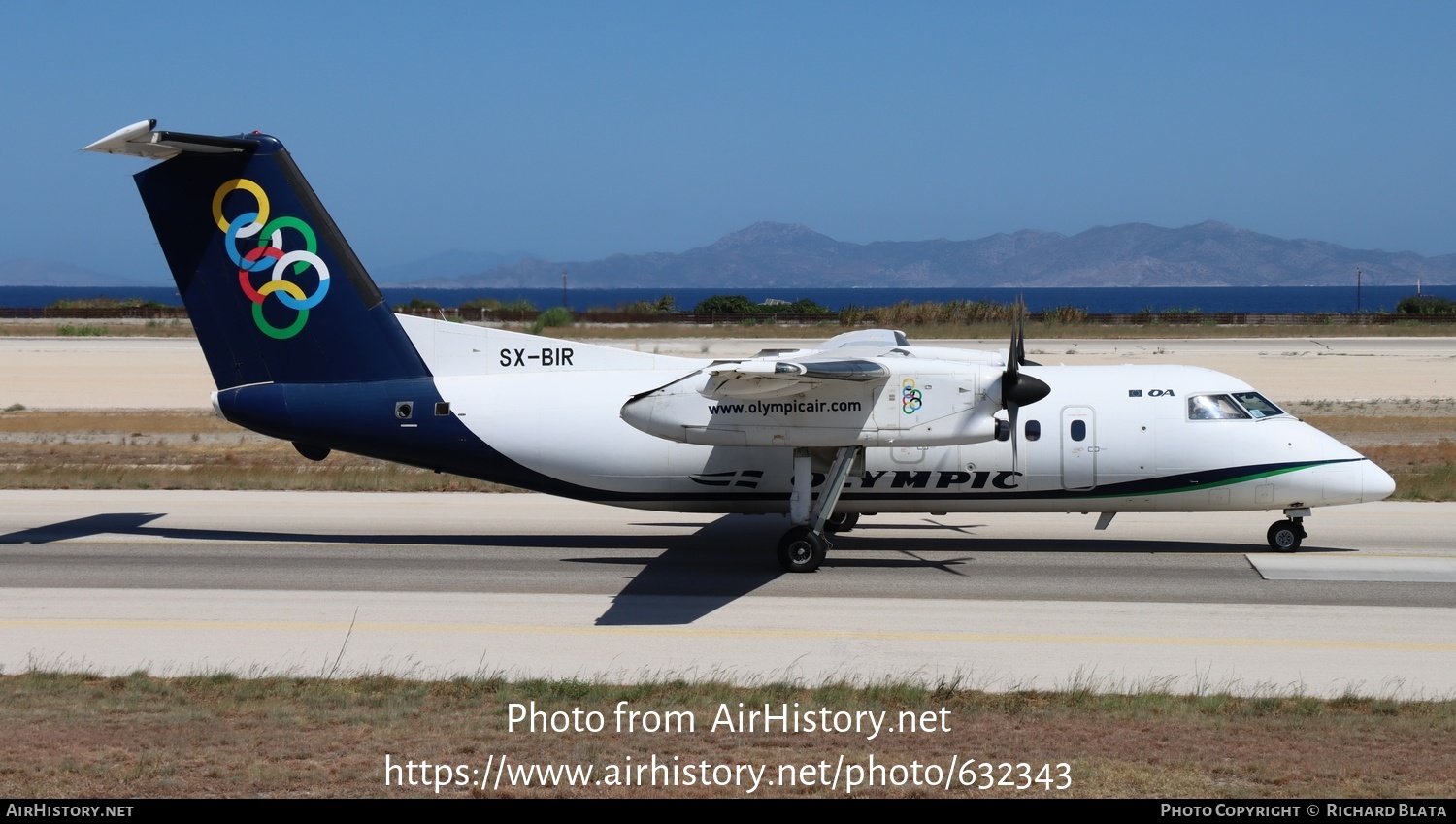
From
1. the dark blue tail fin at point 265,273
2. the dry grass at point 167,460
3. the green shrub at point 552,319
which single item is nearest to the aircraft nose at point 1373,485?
the dark blue tail fin at point 265,273

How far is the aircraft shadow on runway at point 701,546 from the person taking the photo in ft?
53.9

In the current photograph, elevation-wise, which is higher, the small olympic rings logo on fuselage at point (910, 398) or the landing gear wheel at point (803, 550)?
the small olympic rings logo on fuselage at point (910, 398)

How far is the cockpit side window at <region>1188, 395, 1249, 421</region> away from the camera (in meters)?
18.1

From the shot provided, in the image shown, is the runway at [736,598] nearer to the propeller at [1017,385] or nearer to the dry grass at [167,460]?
the propeller at [1017,385]

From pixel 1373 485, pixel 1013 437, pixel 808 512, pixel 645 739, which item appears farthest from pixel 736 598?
pixel 1373 485

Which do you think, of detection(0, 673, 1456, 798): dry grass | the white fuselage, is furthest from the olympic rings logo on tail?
detection(0, 673, 1456, 798): dry grass

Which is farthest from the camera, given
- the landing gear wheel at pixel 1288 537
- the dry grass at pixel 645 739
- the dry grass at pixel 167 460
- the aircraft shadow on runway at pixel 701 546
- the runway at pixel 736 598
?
the dry grass at pixel 167 460

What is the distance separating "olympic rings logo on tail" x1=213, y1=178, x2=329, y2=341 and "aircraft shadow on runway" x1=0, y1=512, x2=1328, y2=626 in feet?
12.8

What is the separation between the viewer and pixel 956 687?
1195cm

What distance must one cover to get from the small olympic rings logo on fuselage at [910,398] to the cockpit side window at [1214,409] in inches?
170

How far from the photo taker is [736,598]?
630 inches

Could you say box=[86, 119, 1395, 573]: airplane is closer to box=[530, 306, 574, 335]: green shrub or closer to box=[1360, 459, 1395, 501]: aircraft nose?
box=[1360, 459, 1395, 501]: aircraft nose

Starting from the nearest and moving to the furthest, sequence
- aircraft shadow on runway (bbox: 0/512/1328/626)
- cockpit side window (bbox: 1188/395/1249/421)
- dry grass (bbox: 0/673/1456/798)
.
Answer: dry grass (bbox: 0/673/1456/798), aircraft shadow on runway (bbox: 0/512/1328/626), cockpit side window (bbox: 1188/395/1249/421)
